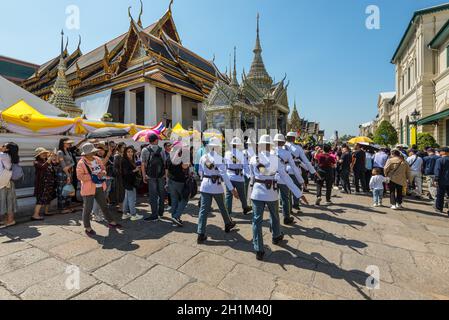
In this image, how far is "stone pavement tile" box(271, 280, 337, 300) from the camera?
2.48 metres

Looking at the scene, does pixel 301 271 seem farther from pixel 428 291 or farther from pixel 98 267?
pixel 98 267

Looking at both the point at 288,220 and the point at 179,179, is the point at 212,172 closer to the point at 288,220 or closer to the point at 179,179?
the point at 179,179

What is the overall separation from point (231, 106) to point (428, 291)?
14.5 meters

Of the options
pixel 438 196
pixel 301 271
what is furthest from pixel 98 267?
pixel 438 196

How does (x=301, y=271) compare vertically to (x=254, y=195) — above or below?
below

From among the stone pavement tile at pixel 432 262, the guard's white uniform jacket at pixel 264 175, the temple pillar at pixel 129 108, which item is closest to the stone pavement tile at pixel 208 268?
the guard's white uniform jacket at pixel 264 175

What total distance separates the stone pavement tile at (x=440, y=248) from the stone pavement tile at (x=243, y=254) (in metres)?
2.98

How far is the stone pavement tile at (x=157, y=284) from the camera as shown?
8.26 feet

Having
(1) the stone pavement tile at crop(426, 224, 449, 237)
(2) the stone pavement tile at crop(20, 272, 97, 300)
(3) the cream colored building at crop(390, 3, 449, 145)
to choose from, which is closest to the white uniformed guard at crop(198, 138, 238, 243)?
(2) the stone pavement tile at crop(20, 272, 97, 300)

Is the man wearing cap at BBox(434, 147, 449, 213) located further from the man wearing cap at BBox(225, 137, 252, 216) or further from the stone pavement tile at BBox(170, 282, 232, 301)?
the stone pavement tile at BBox(170, 282, 232, 301)

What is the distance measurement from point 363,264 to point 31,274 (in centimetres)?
478

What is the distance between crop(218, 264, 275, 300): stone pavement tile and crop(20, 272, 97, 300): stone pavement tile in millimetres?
1730

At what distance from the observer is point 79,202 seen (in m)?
6.85

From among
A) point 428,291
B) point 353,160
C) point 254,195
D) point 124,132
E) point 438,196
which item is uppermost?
point 124,132
